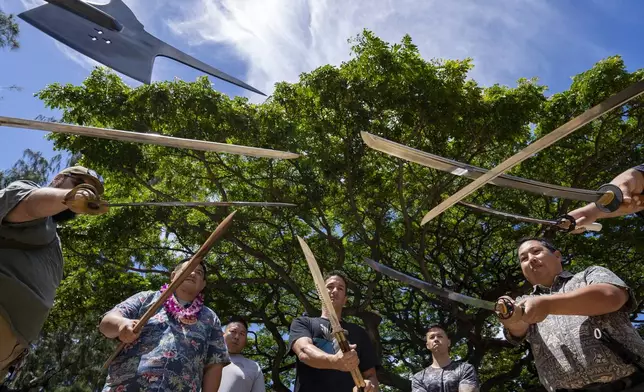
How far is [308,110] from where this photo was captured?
809 centimetres

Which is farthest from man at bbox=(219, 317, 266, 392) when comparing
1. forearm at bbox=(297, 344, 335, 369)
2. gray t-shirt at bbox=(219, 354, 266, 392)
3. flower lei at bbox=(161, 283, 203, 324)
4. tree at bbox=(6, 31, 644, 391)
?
tree at bbox=(6, 31, 644, 391)

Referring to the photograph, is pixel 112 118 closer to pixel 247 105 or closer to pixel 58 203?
pixel 247 105

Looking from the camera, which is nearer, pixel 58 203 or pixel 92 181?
pixel 58 203

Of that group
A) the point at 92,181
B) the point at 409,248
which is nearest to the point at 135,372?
the point at 92,181

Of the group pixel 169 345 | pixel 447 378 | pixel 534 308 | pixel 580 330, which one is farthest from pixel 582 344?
pixel 169 345

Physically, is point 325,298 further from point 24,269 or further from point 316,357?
point 24,269

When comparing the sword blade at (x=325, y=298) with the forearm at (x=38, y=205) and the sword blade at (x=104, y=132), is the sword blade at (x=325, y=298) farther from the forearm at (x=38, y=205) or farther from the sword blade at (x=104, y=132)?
the forearm at (x=38, y=205)

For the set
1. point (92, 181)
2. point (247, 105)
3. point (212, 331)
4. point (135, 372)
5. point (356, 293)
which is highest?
point (247, 105)

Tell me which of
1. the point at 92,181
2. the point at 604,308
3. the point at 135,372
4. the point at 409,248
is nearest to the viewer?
the point at 604,308

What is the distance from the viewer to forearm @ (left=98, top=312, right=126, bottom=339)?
8.89 ft

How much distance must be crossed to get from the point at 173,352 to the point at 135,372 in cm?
21

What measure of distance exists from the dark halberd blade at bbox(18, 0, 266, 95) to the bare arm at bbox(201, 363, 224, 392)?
157 centimetres

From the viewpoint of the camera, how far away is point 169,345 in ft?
9.20

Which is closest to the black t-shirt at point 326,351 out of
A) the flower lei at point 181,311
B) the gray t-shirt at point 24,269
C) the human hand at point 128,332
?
the flower lei at point 181,311
